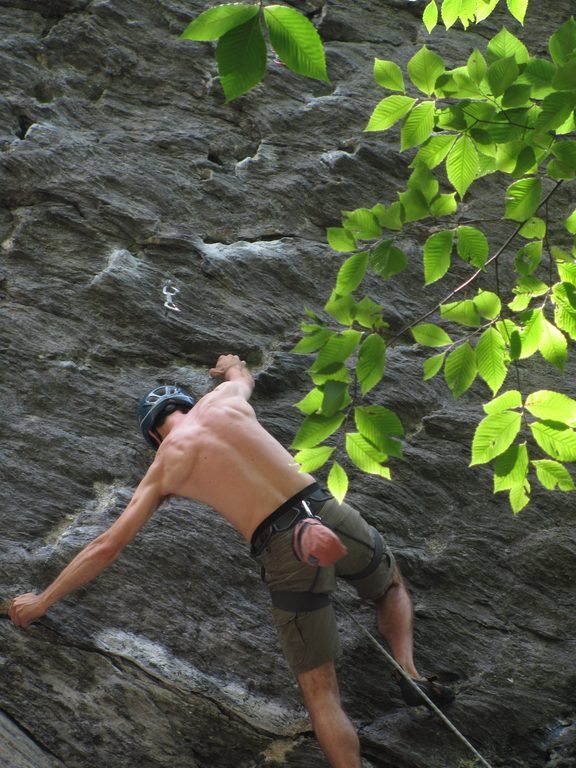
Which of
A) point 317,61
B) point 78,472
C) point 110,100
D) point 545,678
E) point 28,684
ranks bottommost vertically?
point 545,678

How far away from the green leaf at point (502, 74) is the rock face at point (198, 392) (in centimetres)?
306

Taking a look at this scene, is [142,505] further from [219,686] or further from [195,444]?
[219,686]

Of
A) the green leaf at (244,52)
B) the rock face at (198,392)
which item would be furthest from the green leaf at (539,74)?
the rock face at (198,392)

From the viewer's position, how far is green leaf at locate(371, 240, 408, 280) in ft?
10.1

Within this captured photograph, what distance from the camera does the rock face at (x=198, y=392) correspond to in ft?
15.4

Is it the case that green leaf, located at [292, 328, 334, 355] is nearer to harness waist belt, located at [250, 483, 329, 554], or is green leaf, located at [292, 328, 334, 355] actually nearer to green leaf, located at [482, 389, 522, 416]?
green leaf, located at [482, 389, 522, 416]

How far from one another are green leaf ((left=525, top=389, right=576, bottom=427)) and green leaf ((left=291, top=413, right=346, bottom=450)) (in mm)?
587

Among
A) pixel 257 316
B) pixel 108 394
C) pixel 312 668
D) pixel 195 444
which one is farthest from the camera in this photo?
pixel 257 316

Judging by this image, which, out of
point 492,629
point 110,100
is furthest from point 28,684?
point 110,100

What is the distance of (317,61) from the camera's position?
206cm

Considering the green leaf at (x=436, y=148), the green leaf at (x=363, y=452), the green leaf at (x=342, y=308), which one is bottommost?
the green leaf at (x=363, y=452)

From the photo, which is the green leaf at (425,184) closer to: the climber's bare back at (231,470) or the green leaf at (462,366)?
the green leaf at (462,366)

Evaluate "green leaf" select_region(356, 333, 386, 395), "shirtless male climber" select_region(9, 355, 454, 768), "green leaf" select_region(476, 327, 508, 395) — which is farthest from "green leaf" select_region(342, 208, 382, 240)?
"shirtless male climber" select_region(9, 355, 454, 768)

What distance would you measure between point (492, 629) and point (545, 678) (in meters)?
0.37
